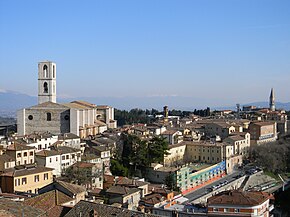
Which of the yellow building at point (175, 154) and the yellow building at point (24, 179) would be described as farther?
the yellow building at point (175, 154)

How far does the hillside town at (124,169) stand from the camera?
22.8 m

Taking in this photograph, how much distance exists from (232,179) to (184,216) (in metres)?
18.7

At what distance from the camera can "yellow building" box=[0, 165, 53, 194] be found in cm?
2523

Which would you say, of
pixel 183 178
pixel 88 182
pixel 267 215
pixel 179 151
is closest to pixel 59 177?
pixel 88 182

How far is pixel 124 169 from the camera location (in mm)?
34875

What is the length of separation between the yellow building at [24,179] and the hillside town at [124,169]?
2.3 inches

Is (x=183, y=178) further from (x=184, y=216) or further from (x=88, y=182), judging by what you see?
(x=184, y=216)

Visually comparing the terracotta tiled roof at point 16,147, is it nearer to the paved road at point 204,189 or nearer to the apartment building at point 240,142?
the paved road at point 204,189

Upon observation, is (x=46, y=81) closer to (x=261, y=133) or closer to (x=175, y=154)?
(x=175, y=154)

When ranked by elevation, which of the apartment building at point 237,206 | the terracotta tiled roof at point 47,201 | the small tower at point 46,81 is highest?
the small tower at point 46,81

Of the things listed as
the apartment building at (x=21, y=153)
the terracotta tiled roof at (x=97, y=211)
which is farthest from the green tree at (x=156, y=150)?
the terracotta tiled roof at (x=97, y=211)

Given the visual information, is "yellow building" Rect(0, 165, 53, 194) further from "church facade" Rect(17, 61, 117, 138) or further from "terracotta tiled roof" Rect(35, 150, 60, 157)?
"church facade" Rect(17, 61, 117, 138)

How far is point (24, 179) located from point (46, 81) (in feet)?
95.4

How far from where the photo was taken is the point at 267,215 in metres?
25.3
